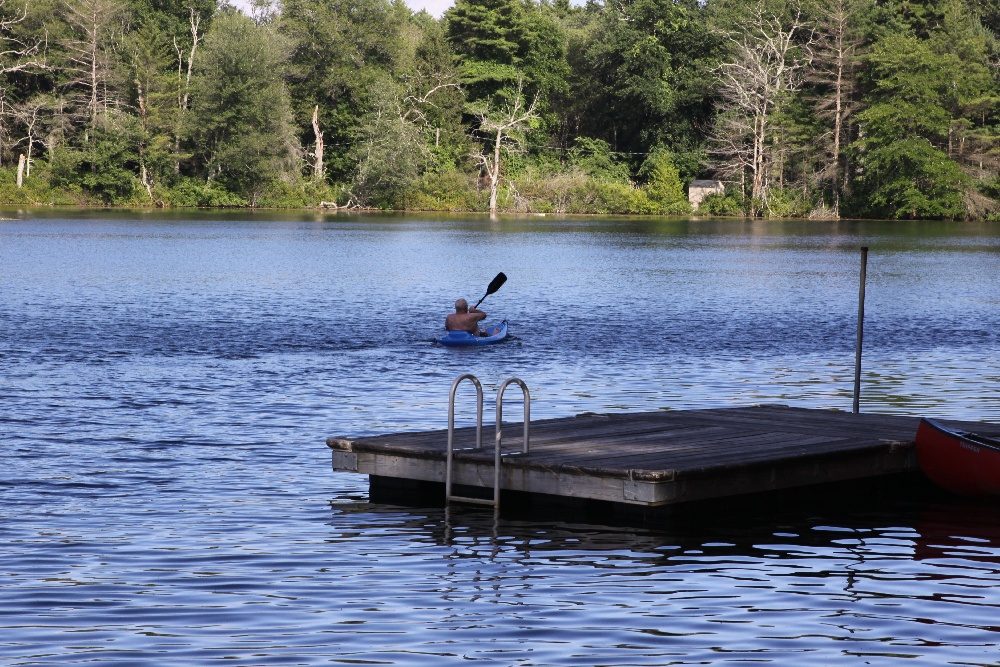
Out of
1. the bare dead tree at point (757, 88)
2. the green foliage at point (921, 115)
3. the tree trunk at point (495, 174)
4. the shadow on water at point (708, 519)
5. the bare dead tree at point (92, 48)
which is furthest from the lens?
the tree trunk at point (495, 174)

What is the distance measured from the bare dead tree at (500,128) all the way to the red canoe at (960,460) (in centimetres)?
9117

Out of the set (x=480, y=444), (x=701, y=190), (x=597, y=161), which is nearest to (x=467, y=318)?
(x=480, y=444)

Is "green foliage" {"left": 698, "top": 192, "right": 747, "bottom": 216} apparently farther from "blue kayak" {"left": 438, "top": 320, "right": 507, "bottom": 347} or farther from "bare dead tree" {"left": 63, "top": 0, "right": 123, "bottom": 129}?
"blue kayak" {"left": 438, "top": 320, "right": 507, "bottom": 347}

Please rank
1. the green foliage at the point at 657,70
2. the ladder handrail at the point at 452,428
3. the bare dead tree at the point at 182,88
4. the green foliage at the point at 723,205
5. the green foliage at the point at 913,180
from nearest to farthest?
the ladder handrail at the point at 452,428
the green foliage at the point at 913,180
the bare dead tree at the point at 182,88
the green foliage at the point at 657,70
the green foliage at the point at 723,205

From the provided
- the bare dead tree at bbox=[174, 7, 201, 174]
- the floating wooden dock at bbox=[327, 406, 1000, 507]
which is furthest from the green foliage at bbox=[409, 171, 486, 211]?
the floating wooden dock at bbox=[327, 406, 1000, 507]

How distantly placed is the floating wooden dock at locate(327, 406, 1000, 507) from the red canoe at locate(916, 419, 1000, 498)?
1.38 feet

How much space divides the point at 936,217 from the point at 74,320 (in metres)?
78.8

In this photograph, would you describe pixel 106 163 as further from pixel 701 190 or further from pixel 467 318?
pixel 467 318

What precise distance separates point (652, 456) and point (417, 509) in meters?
2.20

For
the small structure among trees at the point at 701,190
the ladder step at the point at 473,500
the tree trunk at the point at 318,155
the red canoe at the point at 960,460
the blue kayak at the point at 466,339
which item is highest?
the tree trunk at the point at 318,155

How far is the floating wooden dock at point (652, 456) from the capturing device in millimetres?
12328

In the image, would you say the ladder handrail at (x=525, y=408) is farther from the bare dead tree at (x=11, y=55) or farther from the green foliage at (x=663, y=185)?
the bare dead tree at (x=11, y=55)

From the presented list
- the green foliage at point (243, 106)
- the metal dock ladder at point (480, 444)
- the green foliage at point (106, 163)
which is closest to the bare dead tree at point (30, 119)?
the green foliage at point (106, 163)

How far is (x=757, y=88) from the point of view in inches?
3935
